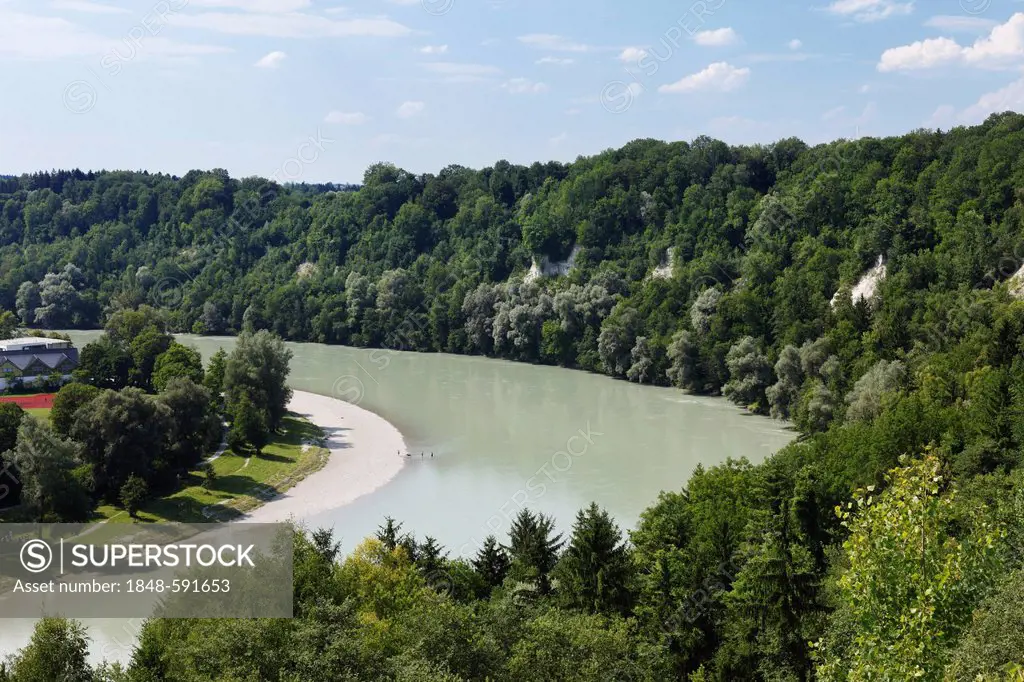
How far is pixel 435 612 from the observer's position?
48.4ft

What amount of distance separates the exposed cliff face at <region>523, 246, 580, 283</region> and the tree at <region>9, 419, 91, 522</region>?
4576 centimetres

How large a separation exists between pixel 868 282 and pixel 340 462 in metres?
28.6

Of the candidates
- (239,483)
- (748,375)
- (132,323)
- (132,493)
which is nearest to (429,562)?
(132,493)

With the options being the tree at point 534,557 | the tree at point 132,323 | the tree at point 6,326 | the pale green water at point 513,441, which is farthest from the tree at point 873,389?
the tree at point 6,326

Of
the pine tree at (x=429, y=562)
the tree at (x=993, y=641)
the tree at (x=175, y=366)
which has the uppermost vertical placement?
the tree at (x=993, y=641)

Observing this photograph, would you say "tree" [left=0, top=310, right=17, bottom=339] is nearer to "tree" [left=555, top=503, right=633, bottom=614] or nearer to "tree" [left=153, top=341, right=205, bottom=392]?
"tree" [left=153, top=341, right=205, bottom=392]

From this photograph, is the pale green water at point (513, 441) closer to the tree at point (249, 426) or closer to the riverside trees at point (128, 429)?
the riverside trees at point (128, 429)

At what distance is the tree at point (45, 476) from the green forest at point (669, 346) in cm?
824

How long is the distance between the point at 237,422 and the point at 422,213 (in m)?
46.8

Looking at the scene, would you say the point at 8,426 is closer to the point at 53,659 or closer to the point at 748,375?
the point at 53,659

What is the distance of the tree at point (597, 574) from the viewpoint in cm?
1946

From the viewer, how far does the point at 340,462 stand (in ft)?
131

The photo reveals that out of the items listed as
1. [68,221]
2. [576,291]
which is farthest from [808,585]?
[68,221]

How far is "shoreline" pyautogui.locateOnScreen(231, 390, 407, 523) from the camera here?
3341cm
